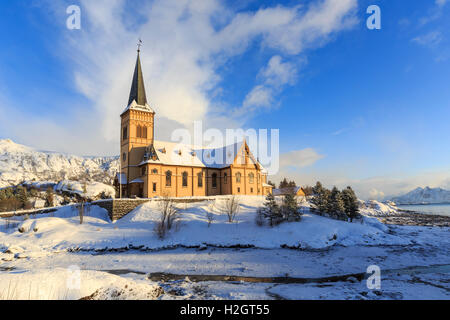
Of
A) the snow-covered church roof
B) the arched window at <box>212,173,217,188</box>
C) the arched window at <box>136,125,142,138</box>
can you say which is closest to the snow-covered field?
the arched window at <box>212,173,217,188</box>

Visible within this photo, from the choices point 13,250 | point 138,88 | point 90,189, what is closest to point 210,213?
point 13,250

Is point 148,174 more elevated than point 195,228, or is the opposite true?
point 148,174

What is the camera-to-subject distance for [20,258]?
21062 millimetres

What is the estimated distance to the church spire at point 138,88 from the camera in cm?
4622

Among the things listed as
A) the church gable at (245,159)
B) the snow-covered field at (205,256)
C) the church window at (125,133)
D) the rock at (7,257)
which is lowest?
the rock at (7,257)

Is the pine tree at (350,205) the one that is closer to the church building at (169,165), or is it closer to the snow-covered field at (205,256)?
the snow-covered field at (205,256)

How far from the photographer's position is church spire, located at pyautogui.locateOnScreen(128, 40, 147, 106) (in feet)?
152

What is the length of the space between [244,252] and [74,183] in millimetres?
A: 52437

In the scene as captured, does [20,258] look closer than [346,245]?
Yes

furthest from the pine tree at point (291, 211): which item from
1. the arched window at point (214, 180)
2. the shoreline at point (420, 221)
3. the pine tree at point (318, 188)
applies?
the shoreline at point (420, 221)

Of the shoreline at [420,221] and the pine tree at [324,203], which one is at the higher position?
the pine tree at [324,203]

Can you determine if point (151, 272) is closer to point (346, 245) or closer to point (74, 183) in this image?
point (346, 245)

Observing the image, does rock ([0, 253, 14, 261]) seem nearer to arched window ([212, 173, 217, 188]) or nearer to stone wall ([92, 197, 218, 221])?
stone wall ([92, 197, 218, 221])
